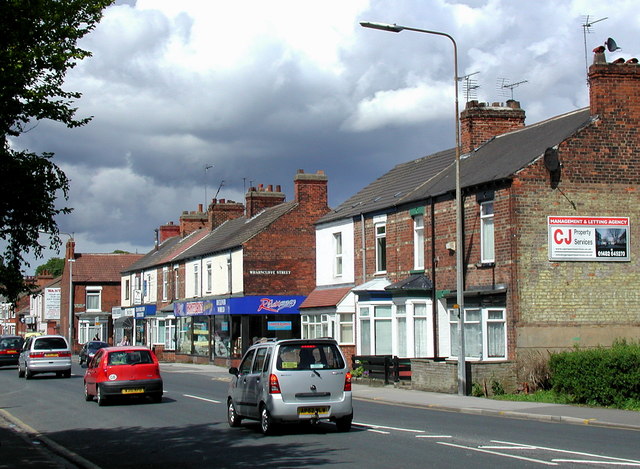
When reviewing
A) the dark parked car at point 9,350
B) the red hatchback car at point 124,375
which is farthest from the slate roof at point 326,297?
the dark parked car at point 9,350

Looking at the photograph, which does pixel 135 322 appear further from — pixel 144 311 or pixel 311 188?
pixel 311 188

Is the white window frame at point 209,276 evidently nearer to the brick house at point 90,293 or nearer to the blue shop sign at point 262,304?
the blue shop sign at point 262,304

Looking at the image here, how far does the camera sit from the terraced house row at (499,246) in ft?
88.3

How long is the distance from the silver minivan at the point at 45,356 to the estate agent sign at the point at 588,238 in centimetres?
2171

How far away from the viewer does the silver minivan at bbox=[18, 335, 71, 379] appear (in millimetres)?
37531

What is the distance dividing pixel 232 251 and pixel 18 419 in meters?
28.9

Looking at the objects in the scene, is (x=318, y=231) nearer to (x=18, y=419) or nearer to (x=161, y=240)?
(x=18, y=419)

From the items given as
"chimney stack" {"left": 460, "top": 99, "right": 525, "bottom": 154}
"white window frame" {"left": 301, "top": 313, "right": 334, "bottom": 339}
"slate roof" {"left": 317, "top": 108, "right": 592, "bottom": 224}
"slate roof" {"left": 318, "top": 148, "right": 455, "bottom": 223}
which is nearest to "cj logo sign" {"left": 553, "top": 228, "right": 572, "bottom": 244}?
"slate roof" {"left": 317, "top": 108, "right": 592, "bottom": 224}

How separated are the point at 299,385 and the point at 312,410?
500mm

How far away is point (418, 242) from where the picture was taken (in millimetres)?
32469

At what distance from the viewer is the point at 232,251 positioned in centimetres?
4903

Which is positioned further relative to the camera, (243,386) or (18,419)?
(18,419)

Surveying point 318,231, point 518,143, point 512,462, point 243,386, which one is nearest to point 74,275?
point 318,231

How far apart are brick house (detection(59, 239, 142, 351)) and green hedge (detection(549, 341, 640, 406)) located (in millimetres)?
59230
